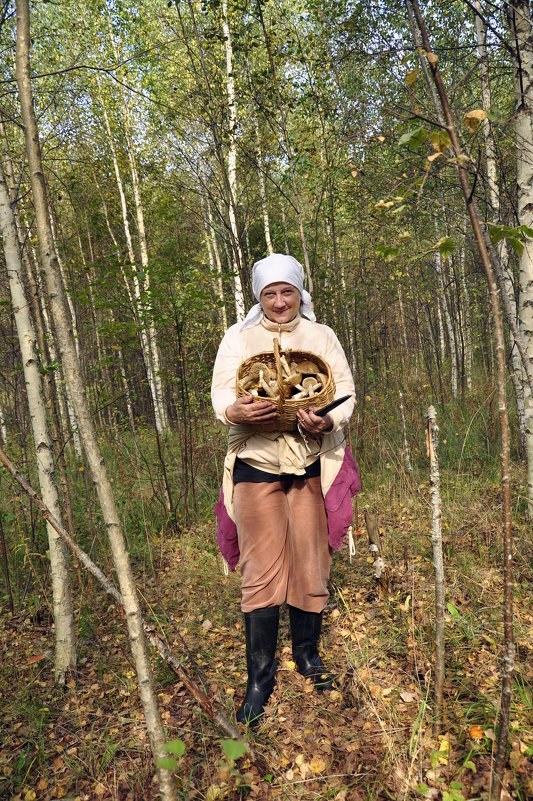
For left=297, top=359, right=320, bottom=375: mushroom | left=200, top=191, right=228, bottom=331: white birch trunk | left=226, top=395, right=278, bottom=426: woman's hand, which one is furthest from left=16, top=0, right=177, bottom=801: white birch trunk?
left=200, top=191, right=228, bottom=331: white birch trunk

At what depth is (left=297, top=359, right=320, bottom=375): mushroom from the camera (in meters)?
2.33

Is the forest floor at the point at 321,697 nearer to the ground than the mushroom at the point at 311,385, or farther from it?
nearer to the ground

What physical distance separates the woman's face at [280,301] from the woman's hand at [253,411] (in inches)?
21.0

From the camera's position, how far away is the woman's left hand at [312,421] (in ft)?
7.11

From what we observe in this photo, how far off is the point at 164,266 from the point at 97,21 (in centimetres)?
766

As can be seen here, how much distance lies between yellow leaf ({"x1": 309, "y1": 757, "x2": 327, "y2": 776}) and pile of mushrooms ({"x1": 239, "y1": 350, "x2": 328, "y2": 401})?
1.55 meters

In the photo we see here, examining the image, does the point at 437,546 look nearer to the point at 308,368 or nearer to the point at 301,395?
the point at 301,395

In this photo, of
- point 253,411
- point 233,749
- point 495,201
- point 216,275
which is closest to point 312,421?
point 253,411

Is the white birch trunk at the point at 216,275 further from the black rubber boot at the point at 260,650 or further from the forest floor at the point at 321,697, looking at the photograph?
the black rubber boot at the point at 260,650

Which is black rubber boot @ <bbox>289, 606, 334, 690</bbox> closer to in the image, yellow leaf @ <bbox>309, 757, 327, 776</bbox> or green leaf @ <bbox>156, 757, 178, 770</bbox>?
yellow leaf @ <bbox>309, 757, 327, 776</bbox>

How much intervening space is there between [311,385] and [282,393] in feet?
0.59

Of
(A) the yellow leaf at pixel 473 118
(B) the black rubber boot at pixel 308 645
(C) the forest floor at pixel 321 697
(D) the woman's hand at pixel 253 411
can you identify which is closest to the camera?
(A) the yellow leaf at pixel 473 118

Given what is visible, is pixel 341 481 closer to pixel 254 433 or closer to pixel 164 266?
pixel 254 433

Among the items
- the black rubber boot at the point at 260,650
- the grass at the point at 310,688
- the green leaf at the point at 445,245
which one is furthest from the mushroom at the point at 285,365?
the grass at the point at 310,688
